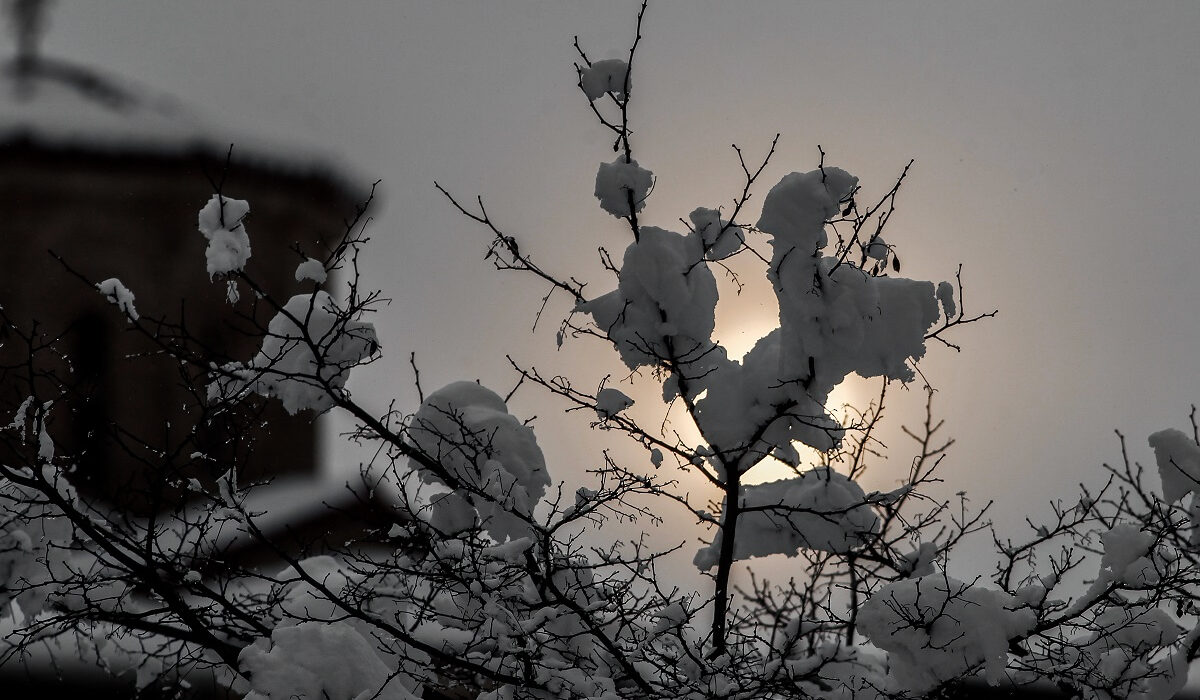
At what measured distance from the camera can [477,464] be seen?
4598 millimetres

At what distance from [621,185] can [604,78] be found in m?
0.43

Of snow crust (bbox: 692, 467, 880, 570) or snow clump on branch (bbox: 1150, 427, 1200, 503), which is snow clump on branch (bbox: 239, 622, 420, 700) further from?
snow clump on branch (bbox: 1150, 427, 1200, 503)

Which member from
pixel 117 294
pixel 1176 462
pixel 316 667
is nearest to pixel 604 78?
pixel 117 294

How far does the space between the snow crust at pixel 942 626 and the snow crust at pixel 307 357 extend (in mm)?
2375

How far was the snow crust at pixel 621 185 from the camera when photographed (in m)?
4.14

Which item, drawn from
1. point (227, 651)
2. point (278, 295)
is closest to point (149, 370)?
point (278, 295)

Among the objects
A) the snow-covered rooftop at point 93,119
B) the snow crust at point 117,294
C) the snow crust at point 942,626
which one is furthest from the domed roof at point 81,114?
the snow crust at point 942,626

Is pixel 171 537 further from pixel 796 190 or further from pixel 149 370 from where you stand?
pixel 796 190

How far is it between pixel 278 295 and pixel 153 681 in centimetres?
1372

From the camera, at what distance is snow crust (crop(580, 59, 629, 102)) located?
13.6ft

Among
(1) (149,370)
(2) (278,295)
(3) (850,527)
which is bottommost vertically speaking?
(3) (850,527)

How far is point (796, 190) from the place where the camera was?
3895mm

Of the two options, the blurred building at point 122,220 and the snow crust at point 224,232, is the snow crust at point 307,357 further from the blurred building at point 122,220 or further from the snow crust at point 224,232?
the blurred building at point 122,220

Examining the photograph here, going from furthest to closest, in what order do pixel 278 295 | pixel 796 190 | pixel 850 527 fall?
pixel 278 295
pixel 850 527
pixel 796 190
